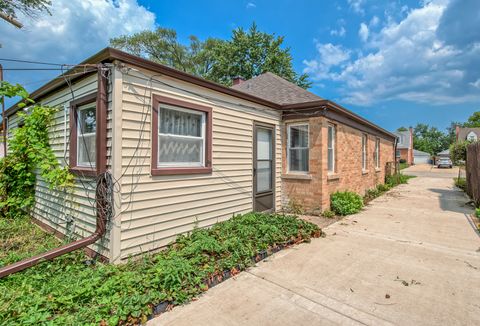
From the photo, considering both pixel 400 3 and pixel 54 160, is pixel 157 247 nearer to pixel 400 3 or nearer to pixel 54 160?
pixel 54 160

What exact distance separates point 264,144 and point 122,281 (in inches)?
193

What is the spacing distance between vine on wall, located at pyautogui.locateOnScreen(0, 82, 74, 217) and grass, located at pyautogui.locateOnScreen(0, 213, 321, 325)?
133cm

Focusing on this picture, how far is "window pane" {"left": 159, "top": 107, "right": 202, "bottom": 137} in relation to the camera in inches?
174

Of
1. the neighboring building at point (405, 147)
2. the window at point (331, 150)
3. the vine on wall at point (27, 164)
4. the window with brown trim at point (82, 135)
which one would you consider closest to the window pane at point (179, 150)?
the window with brown trim at point (82, 135)

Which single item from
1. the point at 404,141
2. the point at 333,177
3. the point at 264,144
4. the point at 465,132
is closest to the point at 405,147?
the point at 404,141

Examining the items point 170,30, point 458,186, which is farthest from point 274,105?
point 170,30

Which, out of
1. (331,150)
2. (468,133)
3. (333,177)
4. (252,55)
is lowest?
(333,177)

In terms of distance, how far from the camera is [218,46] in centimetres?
2353

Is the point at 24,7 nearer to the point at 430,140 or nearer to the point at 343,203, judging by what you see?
the point at 343,203

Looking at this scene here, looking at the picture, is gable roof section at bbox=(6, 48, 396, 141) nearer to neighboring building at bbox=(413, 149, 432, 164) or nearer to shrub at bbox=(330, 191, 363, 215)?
shrub at bbox=(330, 191, 363, 215)

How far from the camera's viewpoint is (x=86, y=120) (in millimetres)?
4602

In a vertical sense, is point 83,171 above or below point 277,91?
below

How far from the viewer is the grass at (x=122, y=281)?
95.6 inches

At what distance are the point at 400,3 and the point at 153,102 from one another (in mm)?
8942
